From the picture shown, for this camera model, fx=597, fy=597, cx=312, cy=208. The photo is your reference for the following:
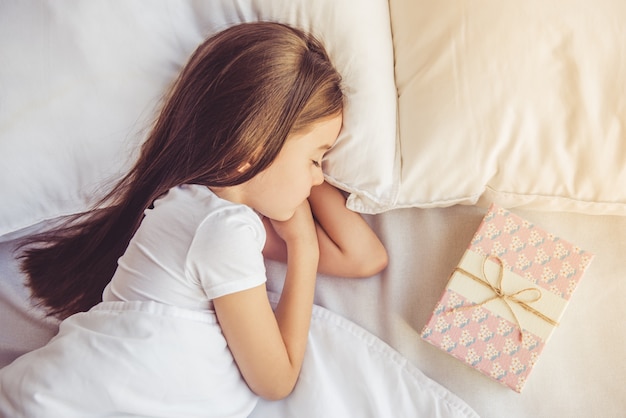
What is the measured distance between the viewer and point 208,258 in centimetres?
91

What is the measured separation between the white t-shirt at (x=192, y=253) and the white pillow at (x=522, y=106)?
0.31 m

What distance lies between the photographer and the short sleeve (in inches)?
35.8

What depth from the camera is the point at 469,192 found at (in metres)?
1.03

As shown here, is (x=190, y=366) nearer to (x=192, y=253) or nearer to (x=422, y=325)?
(x=192, y=253)

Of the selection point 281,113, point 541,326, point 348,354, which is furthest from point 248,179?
point 541,326

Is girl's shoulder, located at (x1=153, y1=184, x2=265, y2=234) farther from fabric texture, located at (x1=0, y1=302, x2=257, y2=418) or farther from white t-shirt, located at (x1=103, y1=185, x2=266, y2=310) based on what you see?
fabric texture, located at (x1=0, y1=302, x2=257, y2=418)

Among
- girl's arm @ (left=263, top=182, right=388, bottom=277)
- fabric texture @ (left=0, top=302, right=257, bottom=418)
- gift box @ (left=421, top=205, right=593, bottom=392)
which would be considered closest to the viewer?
fabric texture @ (left=0, top=302, right=257, bottom=418)

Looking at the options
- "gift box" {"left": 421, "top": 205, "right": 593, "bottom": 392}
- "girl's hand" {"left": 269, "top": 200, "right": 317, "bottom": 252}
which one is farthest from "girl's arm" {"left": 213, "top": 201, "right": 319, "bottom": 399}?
"gift box" {"left": 421, "top": 205, "right": 593, "bottom": 392}

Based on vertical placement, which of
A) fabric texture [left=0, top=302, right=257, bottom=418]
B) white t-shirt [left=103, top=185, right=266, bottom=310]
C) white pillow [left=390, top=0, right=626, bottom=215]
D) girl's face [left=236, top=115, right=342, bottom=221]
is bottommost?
fabric texture [left=0, top=302, right=257, bottom=418]

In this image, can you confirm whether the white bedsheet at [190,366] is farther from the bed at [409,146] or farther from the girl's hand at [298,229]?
the girl's hand at [298,229]

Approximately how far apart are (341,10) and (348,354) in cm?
59

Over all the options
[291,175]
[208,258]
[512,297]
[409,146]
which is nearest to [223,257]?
[208,258]

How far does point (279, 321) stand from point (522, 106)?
0.54m

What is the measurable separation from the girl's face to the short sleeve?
0.08 meters
